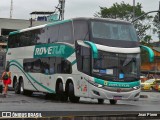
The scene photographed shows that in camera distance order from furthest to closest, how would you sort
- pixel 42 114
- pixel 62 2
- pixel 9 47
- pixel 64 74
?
pixel 62 2, pixel 9 47, pixel 64 74, pixel 42 114

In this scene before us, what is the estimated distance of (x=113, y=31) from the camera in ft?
71.2

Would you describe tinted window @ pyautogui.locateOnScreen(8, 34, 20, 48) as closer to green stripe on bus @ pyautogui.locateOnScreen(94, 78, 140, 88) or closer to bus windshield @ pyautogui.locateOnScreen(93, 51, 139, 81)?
bus windshield @ pyautogui.locateOnScreen(93, 51, 139, 81)

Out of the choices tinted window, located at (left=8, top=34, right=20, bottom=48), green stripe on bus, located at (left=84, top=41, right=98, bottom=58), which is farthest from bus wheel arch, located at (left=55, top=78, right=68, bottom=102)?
tinted window, located at (left=8, top=34, right=20, bottom=48)

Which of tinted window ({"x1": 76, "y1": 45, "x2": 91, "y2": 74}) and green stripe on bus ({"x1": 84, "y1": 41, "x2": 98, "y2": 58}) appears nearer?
green stripe on bus ({"x1": 84, "y1": 41, "x2": 98, "y2": 58})

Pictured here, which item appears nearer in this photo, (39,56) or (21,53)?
(39,56)

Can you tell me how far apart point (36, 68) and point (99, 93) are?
21.8ft

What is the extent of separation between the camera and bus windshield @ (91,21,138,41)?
21250mm

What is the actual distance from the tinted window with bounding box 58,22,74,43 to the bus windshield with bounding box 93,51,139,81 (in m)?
1.94

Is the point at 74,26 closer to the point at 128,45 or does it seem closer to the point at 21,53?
the point at 128,45

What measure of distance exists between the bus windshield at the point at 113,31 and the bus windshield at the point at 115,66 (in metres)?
0.84

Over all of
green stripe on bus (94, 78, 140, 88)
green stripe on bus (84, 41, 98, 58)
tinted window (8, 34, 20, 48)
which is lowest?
green stripe on bus (94, 78, 140, 88)

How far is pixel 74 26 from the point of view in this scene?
22.0 metres

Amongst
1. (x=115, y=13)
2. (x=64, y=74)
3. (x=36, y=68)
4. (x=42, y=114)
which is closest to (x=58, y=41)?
(x=64, y=74)

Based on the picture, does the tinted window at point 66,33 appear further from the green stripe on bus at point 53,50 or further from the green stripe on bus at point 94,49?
the green stripe on bus at point 94,49
